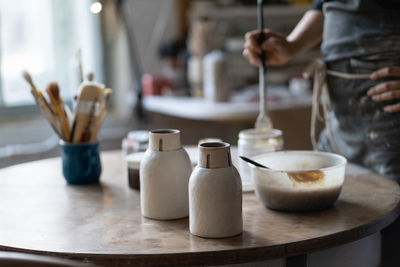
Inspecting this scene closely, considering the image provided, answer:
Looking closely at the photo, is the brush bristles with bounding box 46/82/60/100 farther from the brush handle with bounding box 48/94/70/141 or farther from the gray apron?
the gray apron

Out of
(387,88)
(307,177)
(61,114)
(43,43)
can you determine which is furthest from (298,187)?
(43,43)

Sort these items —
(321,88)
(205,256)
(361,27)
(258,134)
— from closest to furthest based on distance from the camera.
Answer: (205,256), (258,134), (361,27), (321,88)

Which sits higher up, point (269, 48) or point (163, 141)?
point (269, 48)

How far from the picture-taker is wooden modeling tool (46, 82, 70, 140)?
123 cm

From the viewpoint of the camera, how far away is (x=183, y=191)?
98cm

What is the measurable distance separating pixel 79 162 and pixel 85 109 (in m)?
0.12

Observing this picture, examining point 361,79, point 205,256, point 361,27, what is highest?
point 361,27

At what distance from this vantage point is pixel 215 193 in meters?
0.86

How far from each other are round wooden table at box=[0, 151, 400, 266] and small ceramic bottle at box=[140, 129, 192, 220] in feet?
0.08

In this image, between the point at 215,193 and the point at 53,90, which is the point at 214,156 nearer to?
the point at 215,193

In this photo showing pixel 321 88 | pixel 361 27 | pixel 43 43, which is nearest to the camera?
pixel 361 27

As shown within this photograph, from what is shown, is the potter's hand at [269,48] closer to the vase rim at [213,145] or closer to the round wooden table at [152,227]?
the round wooden table at [152,227]

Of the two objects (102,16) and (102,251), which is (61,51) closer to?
(102,16)

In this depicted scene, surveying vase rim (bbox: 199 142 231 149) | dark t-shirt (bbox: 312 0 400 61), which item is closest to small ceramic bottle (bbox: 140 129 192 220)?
vase rim (bbox: 199 142 231 149)
